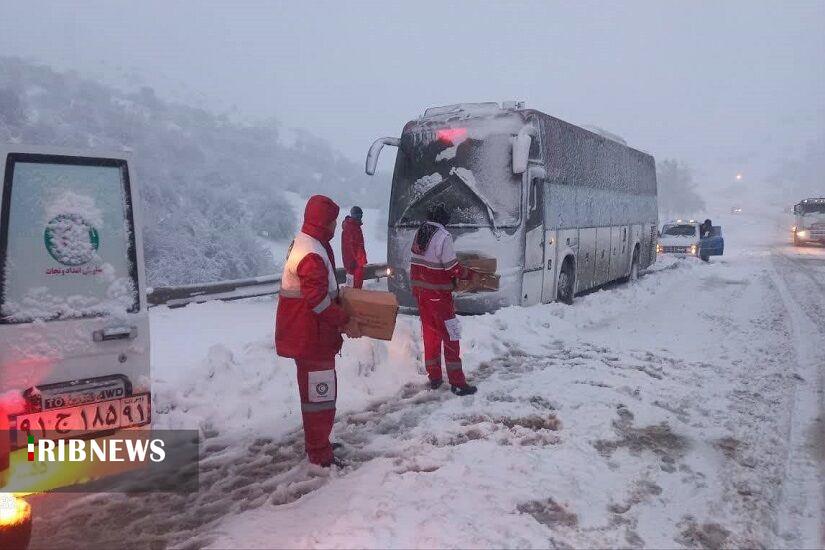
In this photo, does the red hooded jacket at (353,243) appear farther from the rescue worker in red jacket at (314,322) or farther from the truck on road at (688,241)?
the truck on road at (688,241)

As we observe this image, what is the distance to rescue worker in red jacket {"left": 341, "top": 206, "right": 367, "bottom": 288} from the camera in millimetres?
11062

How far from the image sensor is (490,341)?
8.10 m

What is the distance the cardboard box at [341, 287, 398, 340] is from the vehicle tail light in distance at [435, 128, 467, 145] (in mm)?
5960

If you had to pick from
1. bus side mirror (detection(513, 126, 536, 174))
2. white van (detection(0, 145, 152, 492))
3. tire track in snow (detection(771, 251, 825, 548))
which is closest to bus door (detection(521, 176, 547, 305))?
bus side mirror (detection(513, 126, 536, 174))

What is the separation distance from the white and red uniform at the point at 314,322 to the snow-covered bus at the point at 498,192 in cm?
554

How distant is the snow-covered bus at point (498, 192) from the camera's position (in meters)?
9.52

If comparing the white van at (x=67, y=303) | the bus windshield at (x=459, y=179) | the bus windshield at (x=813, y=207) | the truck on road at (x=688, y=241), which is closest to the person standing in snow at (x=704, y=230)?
the truck on road at (x=688, y=241)

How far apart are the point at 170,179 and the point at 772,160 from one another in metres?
182

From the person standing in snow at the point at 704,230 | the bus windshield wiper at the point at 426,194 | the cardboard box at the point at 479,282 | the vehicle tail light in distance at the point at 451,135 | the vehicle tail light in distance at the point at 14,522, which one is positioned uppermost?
the vehicle tail light in distance at the point at 451,135

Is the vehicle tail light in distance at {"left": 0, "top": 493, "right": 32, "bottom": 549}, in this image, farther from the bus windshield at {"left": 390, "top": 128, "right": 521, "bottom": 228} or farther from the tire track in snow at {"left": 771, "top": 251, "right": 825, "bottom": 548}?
the bus windshield at {"left": 390, "top": 128, "right": 521, "bottom": 228}

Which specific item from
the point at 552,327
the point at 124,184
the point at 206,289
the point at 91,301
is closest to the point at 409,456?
the point at 91,301

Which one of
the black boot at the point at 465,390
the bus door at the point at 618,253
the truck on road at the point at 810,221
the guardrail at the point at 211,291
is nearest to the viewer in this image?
the black boot at the point at 465,390

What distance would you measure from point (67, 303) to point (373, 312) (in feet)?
6.65

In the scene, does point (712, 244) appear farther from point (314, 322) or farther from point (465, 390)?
point (314, 322)
